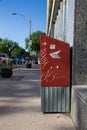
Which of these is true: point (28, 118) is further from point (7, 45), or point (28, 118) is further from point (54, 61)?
point (7, 45)

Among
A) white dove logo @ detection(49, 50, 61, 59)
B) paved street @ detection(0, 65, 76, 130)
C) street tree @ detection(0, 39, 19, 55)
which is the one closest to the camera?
paved street @ detection(0, 65, 76, 130)

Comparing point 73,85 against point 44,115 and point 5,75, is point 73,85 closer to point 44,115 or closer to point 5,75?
point 44,115

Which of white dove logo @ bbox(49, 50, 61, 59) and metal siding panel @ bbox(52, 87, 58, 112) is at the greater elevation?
white dove logo @ bbox(49, 50, 61, 59)

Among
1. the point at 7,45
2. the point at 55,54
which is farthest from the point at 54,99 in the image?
the point at 7,45

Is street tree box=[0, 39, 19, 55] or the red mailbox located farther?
street tree box=[0, 39, 19, 55]

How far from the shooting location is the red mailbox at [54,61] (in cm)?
822

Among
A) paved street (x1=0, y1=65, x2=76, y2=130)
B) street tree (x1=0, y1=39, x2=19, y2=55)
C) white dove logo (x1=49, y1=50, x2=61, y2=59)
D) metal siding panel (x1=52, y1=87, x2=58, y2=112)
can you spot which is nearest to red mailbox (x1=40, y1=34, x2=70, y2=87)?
white dove logo (x1=49, y1=50, x2=61, y2=59)

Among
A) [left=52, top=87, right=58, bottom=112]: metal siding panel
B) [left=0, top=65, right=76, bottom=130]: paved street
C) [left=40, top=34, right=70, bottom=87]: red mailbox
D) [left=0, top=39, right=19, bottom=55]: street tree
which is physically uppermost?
[left=0, top=39, right=19, bottom=55]: street tree

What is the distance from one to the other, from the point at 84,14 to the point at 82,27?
0.32 m

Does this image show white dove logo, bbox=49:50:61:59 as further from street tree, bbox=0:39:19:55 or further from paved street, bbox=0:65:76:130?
street tree, bbox=0:39:19:55

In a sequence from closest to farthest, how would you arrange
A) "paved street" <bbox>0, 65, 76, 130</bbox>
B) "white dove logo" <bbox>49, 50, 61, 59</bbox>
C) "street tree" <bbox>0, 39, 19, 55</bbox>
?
"paved street" <bbox>0, 65, 76, 130</bbox> → "white dove logo" <bbox>49, 50, 61, 59</bbox> → "street tree" <bbox>0, 39, 19, 55</bbox>

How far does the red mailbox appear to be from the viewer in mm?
8219

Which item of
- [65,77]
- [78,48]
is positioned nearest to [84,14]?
[78,48]

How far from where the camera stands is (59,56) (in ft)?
27.0
